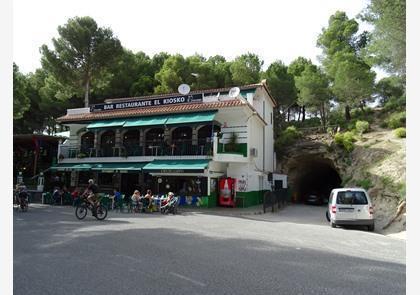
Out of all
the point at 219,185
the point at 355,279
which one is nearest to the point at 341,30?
the point at 219,185

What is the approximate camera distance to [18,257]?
7.51 metres

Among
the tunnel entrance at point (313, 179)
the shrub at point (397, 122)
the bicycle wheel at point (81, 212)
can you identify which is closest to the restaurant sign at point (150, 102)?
the bicycle wheel at point (81, 212)

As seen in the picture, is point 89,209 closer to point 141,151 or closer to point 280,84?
point 141,151

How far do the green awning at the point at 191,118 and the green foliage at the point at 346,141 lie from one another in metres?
11.9

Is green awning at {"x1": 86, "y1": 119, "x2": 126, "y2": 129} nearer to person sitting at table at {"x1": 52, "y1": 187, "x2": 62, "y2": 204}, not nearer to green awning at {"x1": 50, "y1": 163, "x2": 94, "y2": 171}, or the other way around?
green awning at {"x1": 50, "y1": 163, "x2": 94, "y2": 171}

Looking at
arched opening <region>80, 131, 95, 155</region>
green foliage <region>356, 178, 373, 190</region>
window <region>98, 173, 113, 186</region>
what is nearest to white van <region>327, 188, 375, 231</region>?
green foliage <region>356, 178, 373, 190</region>

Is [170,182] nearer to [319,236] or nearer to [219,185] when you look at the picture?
[219,185]

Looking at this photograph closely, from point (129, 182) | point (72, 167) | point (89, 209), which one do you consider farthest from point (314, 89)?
point (89, 209)

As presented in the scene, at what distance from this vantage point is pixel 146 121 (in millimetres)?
24609

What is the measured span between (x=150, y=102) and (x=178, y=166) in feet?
24.1

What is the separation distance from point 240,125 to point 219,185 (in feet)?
14.6

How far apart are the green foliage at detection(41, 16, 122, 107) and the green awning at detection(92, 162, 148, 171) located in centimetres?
1085

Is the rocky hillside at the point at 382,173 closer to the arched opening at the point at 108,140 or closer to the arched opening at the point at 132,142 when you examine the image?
the arched opening at the point at 132,142

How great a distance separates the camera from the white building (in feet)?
73.7
